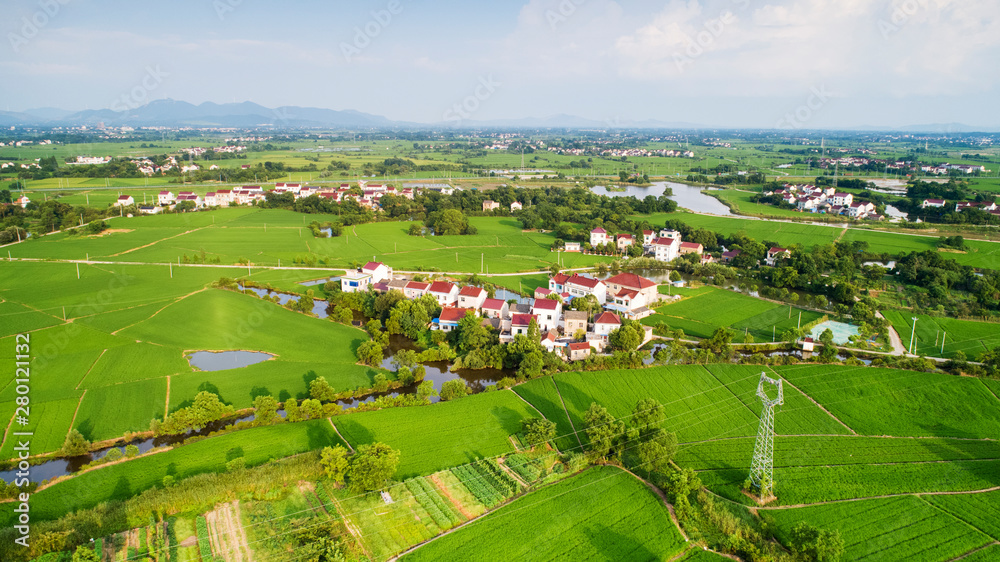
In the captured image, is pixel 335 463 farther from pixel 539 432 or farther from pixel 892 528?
pixel 892 528

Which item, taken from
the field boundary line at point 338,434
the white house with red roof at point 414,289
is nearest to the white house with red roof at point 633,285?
the white house with red roof at point 414,289

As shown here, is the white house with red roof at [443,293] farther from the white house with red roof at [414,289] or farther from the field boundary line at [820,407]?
the field boundary line at [820,407]

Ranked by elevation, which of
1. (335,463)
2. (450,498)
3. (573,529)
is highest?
(335,463)

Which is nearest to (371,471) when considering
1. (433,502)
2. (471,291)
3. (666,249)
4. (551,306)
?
(433,502)

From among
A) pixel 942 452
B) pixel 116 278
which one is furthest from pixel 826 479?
pixel 116 278

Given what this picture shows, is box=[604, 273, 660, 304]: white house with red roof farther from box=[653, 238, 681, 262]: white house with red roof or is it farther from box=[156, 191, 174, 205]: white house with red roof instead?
box=[156, 191, 174, 205]: white house with red roof

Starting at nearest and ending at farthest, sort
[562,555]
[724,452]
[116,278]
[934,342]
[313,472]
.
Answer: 1. [562,555]
2. [313,472]
3. [724,452]
4. [934,342]
5. [116,278]

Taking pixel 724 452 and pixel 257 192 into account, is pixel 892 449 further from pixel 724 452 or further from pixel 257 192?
pixel 257 192
